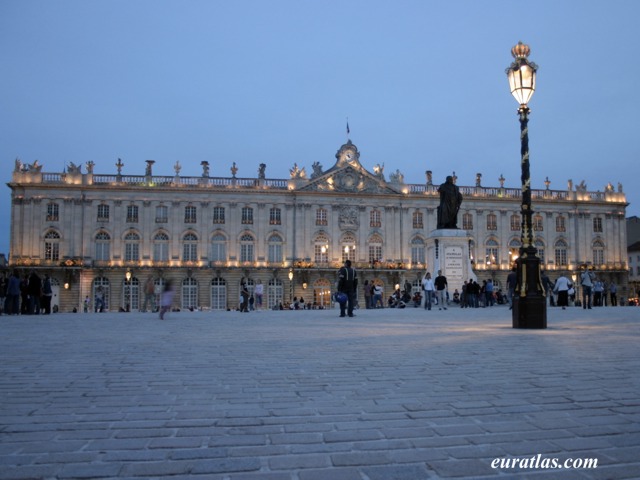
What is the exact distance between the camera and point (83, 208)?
50.5m

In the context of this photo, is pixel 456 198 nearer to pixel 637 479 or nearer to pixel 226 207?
pixel 637 479

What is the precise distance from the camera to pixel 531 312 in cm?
1131

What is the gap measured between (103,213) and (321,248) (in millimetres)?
18557

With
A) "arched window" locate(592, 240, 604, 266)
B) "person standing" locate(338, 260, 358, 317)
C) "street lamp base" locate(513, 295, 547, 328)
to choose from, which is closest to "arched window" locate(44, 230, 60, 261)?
"person standing" locate(338, 260, 358, 317)

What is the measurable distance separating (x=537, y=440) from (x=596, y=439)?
1.07 ft

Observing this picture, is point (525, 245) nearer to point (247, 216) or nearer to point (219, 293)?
point (219, 293)

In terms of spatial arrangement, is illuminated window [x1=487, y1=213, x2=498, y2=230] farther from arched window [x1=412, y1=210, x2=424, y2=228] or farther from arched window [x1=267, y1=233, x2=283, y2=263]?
arched window [x1=267, y1=233, x2=283, y2=263]

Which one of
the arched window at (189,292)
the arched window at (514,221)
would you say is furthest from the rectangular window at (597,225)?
the arched window at (189,292)

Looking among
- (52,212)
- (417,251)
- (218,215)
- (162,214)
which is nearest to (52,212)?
(52,212)

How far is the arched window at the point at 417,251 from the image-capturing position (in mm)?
54987

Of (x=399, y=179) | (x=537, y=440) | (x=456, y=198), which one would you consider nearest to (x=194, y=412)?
(x=537, y=440)

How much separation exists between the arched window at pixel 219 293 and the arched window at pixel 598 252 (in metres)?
35.4

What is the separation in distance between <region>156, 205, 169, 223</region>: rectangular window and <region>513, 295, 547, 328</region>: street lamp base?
4364cm

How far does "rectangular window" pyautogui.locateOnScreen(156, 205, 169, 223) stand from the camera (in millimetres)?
51562
